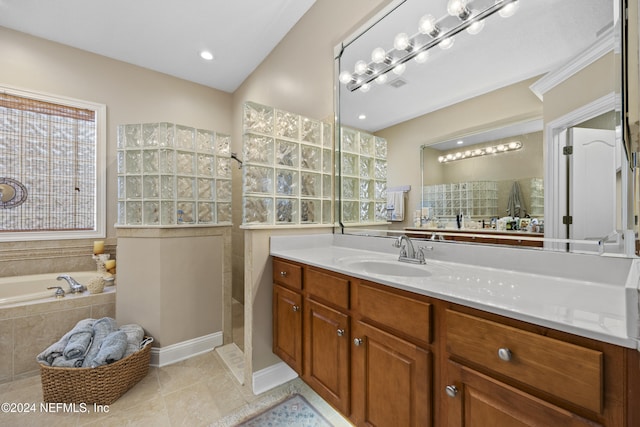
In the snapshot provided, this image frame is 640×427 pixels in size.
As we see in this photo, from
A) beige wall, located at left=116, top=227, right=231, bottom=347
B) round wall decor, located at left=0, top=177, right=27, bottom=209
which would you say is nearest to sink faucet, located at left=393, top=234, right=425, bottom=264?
beige wall, located at left=116, top=227, right=231, bottom=347

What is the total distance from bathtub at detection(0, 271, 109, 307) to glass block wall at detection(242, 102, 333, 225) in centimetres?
177

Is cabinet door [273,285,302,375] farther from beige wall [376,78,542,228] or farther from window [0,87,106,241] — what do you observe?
window [0,87,106,241]

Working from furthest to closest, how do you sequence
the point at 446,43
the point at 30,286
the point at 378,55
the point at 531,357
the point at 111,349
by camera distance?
the point at 30,286 < the point at 378,55 < the point at 111,349 < the point at 446,43 < the point at 531,357

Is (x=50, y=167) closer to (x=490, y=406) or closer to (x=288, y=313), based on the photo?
(x=288, y=313)

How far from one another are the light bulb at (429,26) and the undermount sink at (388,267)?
1.25 m

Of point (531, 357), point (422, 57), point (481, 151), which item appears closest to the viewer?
point (531, 357)

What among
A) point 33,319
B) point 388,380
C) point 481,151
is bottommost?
point 33,319

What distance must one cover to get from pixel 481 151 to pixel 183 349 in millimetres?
2445

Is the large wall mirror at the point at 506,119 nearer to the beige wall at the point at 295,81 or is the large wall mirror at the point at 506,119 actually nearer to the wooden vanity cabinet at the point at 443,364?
the beige wall at the point at 295,81

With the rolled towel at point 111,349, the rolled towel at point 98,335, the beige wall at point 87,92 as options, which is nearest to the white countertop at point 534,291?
the rolled towel at point 111,349

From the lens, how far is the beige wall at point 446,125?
113 centimetres

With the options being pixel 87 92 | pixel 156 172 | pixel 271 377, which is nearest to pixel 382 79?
pixel 156 172

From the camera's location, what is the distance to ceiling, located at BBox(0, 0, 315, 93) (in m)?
2.20

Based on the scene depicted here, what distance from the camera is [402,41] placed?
1.55 m
